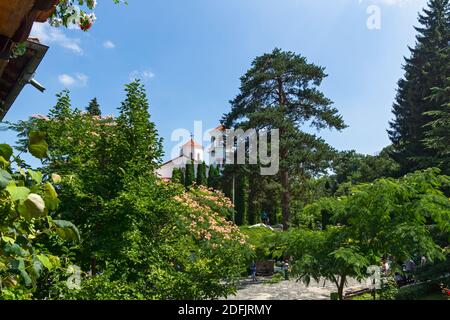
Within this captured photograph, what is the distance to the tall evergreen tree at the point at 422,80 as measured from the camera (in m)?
26.7

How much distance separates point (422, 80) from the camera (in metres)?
30.4

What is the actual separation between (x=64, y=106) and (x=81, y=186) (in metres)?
2.73

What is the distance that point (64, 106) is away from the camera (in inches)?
340

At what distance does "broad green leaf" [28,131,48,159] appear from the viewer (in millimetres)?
2164

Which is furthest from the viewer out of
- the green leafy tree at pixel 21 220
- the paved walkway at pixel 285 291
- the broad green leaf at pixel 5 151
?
the paved walkway at pixel 285 291

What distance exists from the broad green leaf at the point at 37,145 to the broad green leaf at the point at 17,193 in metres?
0.26

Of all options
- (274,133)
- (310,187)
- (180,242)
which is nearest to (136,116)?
(180,242)

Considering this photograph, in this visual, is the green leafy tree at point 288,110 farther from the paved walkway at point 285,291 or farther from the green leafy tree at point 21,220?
the green leafy tree at point 21,220

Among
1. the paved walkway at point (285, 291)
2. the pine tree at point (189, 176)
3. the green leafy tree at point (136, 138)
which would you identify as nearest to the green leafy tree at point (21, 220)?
the green leafy tree at point (136, 138)

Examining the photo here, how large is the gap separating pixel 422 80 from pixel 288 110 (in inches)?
429

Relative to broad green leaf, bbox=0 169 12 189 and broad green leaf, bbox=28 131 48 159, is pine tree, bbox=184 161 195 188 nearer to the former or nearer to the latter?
broad green leaf, bbox=28 131 48 159
